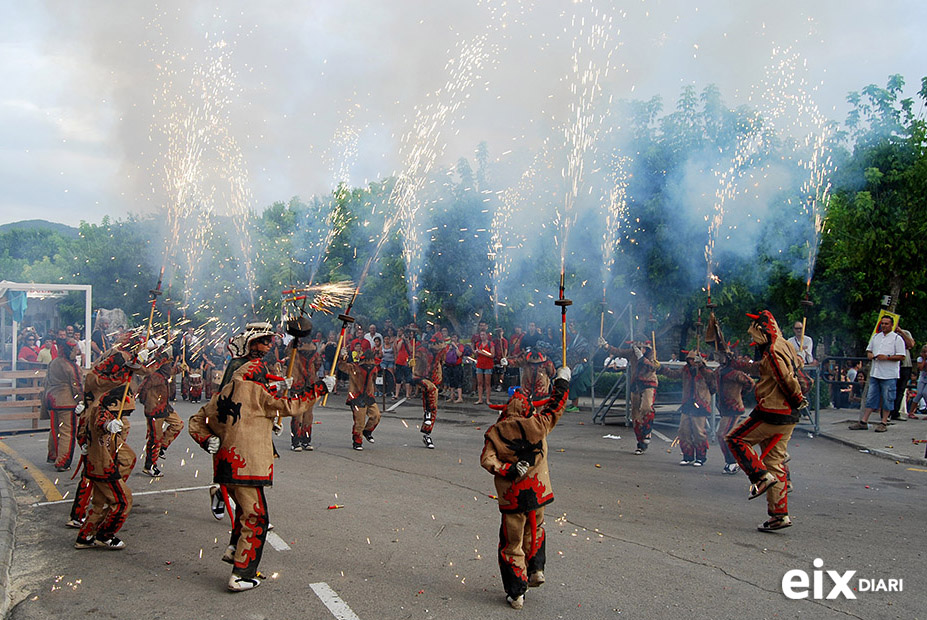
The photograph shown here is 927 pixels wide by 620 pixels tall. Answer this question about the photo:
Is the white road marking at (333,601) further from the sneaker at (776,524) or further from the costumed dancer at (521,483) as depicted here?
the sneaker at (776,524)

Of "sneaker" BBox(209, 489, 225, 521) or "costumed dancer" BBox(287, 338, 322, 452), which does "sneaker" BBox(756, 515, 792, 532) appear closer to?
"sneaker" BBox(209, 489, 225, 521)

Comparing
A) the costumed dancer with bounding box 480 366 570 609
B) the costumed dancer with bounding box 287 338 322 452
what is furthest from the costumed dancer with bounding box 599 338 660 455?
the costumed dancer with bounding box 480 366 570 609

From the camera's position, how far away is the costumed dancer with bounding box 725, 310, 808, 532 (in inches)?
273

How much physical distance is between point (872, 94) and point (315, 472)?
15.2 metres

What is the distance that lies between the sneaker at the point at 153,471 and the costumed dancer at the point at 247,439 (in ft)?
14.0

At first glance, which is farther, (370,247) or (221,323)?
(221,323)

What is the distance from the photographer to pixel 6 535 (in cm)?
651

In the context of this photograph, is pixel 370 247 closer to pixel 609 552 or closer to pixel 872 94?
pixel 872 94

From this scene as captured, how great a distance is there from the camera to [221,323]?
2875 centimetres

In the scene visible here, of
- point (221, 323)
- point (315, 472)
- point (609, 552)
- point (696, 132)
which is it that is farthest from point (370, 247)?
point (609, 552)

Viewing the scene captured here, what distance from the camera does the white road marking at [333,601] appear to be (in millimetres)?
4793

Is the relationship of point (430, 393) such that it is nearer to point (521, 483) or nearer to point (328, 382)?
point (328, 382)

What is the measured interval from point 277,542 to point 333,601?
5.13 ft

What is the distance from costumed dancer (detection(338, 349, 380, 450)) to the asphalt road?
1.23 meters
